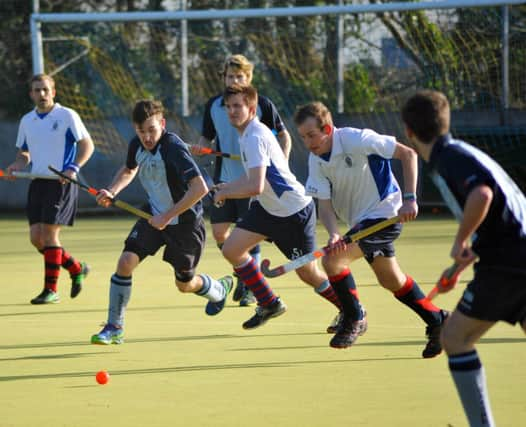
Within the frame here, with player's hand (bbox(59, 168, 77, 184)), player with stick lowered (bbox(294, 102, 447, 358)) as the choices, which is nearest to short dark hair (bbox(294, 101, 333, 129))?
player with stick lowered (bbox(294, 102, 447, 358))

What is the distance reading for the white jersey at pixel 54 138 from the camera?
23.5 feet

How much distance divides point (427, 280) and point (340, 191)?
2707 mm

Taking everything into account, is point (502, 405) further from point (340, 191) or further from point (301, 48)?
point (301, 48)

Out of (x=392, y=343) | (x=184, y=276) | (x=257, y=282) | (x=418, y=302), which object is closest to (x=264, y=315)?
(x=257, y=282)

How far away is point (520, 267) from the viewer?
3.48 meters

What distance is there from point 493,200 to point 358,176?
1.77m

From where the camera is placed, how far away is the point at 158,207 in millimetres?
5762

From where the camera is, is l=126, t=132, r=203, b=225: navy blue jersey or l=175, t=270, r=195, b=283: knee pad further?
l=175, t=270, r=195, b=283: knee pad

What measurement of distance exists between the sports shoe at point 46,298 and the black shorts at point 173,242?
1.45 m

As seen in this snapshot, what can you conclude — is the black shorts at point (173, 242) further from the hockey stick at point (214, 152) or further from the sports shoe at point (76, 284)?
the sports shoe at point (76, 284)

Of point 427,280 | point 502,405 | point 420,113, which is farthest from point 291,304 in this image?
point 420,113

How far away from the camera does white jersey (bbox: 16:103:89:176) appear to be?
7.17 meters

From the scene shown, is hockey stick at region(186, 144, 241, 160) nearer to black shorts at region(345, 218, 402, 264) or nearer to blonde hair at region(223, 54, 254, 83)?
blonde hair at region(223, 54, 254, 83)

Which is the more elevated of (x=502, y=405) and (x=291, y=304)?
(x=502, y=405)
